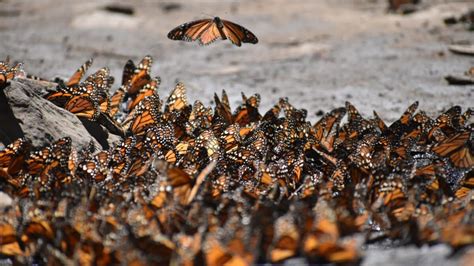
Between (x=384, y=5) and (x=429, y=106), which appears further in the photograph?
(x=384, y=5)

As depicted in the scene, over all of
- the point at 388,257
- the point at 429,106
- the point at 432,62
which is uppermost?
the point at 432,62

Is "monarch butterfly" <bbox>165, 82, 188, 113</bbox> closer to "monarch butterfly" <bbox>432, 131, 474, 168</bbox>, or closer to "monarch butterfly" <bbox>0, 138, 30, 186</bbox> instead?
"monarch butterfly" <bbox>0, 138, 30, 186</bbox>

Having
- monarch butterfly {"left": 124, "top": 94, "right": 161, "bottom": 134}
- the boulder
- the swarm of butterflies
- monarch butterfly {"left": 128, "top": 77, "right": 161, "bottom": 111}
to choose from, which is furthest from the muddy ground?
the boulder

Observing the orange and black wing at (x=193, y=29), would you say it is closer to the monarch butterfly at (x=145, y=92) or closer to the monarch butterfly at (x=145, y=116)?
the monarch butterfly at (x=145, y=116)

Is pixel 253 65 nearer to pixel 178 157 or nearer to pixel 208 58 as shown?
pixel 208 58

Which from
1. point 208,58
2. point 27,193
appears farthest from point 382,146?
point 208,58

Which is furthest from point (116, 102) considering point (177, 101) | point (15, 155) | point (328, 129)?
point (328, 129)

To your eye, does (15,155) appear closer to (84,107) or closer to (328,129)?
(84,107)
